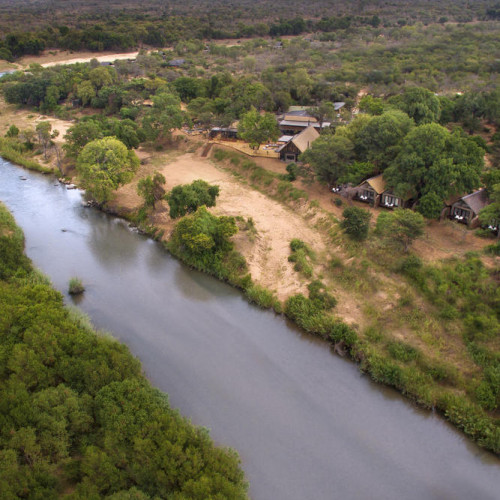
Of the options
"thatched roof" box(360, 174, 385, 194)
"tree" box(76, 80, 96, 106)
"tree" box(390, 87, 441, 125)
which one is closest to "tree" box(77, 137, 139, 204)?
"thatched roof" box(360, 174, 385, 194)

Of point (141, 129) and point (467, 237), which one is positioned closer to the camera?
point (467, 237)

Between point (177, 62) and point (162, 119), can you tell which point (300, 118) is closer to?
point (162, 119)

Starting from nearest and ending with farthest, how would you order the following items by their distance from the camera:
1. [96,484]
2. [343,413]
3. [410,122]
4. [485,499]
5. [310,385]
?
[96,484] → [485,499] → [343,413] → [310,385] → [410,122]

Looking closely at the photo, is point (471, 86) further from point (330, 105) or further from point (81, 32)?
point (81, 32)

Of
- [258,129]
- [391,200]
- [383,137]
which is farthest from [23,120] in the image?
[391,200]

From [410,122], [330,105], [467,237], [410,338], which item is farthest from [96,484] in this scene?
[330,105]
